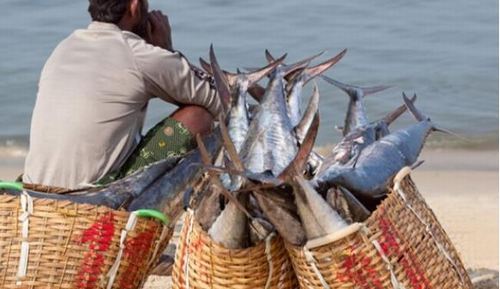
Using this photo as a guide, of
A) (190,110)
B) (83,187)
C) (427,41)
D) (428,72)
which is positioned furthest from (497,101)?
(83,187)

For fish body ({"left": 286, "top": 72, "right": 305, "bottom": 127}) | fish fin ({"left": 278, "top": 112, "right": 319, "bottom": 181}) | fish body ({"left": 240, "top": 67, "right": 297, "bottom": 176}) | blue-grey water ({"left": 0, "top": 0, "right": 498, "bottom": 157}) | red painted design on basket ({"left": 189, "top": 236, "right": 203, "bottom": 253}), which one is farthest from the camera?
blue-grey water ({"left": 0, "top": 0, "right": 498, "bottom": 157})

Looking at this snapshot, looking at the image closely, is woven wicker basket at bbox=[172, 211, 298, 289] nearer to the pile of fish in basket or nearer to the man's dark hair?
the pile of fish in basket

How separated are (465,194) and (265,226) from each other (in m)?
4.45

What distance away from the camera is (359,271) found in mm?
4059

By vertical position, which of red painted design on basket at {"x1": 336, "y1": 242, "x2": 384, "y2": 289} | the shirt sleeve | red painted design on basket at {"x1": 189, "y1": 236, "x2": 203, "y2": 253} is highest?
the shirt sleeve

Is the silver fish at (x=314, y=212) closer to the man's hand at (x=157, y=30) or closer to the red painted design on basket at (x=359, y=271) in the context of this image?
the red painted design on basket at (x=359, y=271)

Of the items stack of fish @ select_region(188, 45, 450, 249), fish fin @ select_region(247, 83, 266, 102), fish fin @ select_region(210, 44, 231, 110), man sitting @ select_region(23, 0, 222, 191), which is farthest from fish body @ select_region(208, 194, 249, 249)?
man sitting @ select_region(23, 0, 222, 191)

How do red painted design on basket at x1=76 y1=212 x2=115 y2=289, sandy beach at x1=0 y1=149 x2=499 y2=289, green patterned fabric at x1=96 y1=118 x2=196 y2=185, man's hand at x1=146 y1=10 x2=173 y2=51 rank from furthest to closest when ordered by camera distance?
sandy beach at x1=0 y1=149 x2=499 y2=289 → man's hand at x1=146 y1=10 x2=173 y2=51 → green patterned fabric at x1=96 y1=118 x2=196 y2=185 → red painted design on basket at x1=76 y1=212 x2=115 y2=289

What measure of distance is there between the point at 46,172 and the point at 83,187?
0.43 meters

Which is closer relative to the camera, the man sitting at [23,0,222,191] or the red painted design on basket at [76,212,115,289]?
the red painted design on basket at [76,212,115,289]

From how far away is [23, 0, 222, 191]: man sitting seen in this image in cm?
524

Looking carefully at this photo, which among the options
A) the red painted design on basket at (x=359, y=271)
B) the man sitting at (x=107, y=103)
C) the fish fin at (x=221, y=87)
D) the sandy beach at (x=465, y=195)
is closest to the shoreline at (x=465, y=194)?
the sandy beach at (x=465, y=195)

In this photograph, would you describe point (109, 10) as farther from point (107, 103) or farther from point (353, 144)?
point (353, 144)

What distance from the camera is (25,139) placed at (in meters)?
10.4
